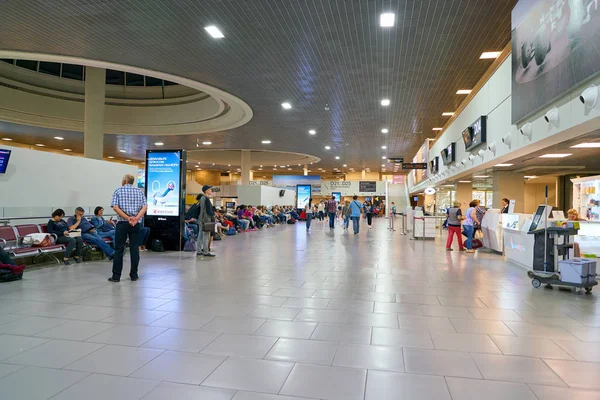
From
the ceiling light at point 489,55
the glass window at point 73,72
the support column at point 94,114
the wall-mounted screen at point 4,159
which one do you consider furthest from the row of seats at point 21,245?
the glass window at point 73,72

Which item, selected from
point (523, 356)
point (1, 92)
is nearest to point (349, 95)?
point (523, 356)

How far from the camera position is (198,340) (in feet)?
11.0

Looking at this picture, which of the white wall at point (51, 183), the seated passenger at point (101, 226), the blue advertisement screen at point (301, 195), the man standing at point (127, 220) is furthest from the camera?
the blue advertisement screen at point (301, 195)

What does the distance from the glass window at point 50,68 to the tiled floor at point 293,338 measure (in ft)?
49.9

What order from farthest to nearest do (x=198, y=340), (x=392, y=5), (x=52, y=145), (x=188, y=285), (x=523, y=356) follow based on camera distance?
(x=52, y=145)
(x=392, y=5)
(x=188, y=285)
(x=198, y=340)
(x=523, y=356)

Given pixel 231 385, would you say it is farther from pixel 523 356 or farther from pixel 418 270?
pixel 418 270

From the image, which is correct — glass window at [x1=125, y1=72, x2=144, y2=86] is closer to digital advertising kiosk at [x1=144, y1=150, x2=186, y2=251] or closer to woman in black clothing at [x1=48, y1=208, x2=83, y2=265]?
digital advertising kiosk at [x1=144, y1=150, x2=186, y2=251]

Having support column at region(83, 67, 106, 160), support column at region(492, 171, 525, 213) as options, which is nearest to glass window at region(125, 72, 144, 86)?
support column at region(83, 67, 106, 160)

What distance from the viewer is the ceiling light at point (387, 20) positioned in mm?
7064

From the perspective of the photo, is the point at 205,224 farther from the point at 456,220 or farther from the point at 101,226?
the point at 456,220

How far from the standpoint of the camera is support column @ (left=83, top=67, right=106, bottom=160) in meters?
13.1

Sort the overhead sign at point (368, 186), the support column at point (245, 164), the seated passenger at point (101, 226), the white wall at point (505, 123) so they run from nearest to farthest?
the white wall at point (505, 123)
the seated passenger at point (101, 226)
the support column at point (245, 164)
the overhead sign at point (368, 186)

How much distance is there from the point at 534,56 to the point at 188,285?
718 cm

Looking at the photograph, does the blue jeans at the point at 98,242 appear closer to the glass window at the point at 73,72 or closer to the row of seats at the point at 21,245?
the row of seats at the point at 21,245
